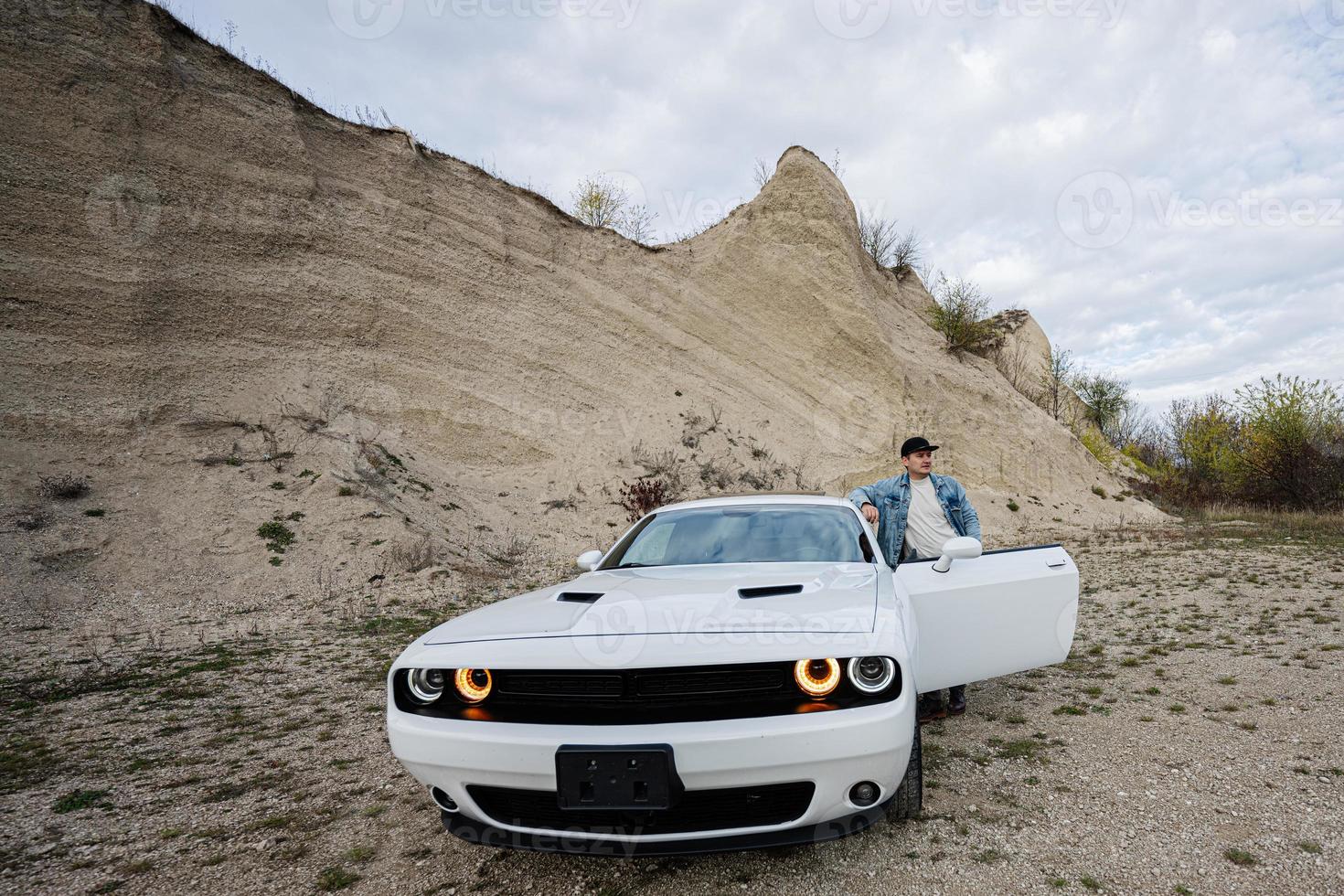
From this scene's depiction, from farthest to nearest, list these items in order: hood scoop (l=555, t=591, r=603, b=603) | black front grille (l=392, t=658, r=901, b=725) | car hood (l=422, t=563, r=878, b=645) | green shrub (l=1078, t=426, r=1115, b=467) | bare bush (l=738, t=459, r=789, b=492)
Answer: green shrub (l=1078, t=426, r=1115, b=467), bare bush (l=738, t=459, r=789, b=492), hood scoop (l=555, t=591, r=603, b=603), car hood (l=422, t=563, r=878, b=645), black front grille (l=392, t=658, r=901, b=725)

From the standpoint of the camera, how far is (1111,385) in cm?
3419

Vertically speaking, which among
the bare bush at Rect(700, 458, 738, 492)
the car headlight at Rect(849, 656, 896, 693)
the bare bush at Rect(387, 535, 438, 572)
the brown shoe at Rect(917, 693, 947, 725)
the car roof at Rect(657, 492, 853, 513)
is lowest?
the brown shoe at Rect(917, 693, 947, 725)

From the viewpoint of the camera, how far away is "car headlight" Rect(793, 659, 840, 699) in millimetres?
2061

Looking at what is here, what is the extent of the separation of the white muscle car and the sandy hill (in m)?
6.79

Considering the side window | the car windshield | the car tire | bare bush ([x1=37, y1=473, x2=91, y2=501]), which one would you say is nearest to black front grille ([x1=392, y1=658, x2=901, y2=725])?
the car tire

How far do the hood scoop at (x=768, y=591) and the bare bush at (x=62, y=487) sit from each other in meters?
9.63

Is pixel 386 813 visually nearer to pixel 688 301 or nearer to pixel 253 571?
pixel 253 571

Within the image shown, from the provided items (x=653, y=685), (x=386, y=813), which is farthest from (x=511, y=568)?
(x=653, y=685)

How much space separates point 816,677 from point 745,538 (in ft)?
4.61

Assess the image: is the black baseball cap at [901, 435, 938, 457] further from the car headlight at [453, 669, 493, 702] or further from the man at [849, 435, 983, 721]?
the car headlight at [453, 669, 493, 702]

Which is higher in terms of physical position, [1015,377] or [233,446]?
[1015,377]

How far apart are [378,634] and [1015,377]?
2398 cm

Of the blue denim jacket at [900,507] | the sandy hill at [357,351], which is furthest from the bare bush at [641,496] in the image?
the blue denim jacket at [900,507]

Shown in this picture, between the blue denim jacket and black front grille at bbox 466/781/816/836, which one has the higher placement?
the blue denim jacket
